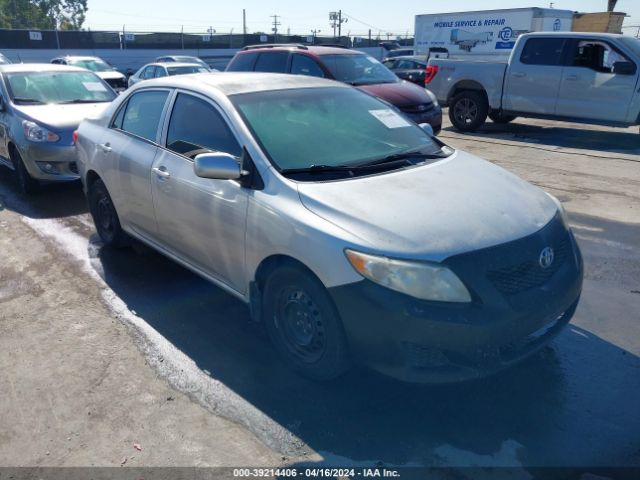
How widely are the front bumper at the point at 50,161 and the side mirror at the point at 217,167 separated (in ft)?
14.2

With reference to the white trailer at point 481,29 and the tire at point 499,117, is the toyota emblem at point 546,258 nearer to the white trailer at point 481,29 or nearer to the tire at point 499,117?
the tire at point 499,117

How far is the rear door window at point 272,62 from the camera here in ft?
34.1

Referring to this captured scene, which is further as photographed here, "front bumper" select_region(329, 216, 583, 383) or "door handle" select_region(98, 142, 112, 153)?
"door handle" select_region(98, 142, 112, 153)

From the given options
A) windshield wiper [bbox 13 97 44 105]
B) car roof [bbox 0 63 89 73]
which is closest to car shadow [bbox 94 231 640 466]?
windshield wiper [bbox 13 97 44 105]

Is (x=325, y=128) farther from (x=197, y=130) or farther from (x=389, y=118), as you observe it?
(x=197, y=130)

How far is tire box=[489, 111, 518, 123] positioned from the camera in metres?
12.9

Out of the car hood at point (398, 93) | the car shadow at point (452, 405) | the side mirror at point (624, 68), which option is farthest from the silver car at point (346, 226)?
the side mirror at point (624, 68)

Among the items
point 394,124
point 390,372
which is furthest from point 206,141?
point 390,372

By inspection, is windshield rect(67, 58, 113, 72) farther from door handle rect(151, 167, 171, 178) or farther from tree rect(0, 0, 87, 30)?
tree rect(0, 0, 87, 30)

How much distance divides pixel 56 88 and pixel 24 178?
5.34 feet

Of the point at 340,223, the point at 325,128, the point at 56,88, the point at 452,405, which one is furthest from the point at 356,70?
the point at 452,405

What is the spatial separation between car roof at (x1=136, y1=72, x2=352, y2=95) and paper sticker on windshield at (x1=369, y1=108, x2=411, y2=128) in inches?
17.3

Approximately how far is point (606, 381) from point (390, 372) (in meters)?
1.47

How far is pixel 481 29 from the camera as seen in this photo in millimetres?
22484
